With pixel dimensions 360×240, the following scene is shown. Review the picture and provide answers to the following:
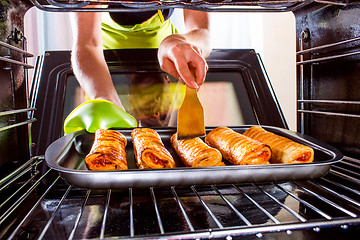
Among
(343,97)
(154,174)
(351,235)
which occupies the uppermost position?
(343,97)

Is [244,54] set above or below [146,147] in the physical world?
above

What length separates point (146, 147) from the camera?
1.02 meters

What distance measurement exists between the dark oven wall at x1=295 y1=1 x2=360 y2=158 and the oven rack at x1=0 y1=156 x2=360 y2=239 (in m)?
0.16

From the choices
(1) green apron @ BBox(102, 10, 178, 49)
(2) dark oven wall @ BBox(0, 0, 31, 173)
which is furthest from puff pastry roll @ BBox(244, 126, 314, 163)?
(1) green apron @ BBox(102, 10, 178, 49)

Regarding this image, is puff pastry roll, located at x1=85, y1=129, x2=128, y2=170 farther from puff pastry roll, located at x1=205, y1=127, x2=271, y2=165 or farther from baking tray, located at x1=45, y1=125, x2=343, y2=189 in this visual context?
puff pastry roll, located at x1=205, y1=127, x2=271, y2=165

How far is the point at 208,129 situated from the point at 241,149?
0.39 metres

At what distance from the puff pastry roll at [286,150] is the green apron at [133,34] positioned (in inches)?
51.6

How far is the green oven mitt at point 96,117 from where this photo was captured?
1.24 meters

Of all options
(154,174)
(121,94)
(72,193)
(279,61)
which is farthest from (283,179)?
(279,61)

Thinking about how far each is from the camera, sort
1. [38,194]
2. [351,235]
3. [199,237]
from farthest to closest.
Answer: [38,194], [351,235], [199,237]

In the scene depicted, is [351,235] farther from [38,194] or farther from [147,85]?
[147,85]

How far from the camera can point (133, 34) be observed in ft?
7.23

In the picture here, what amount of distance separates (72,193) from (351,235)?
0.72 metres

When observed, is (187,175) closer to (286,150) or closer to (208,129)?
(286,150)
